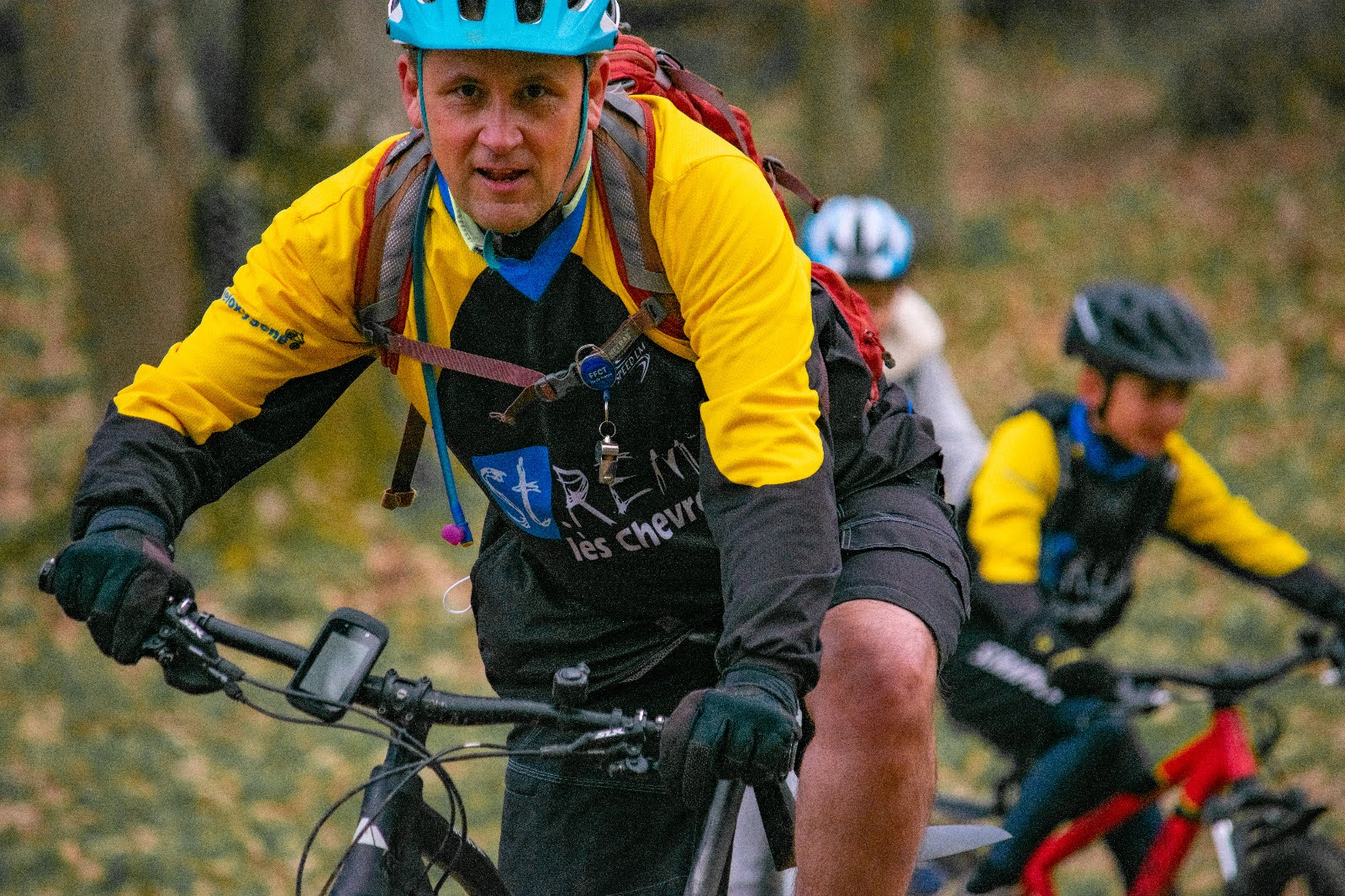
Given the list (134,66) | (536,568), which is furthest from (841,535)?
(134,66)

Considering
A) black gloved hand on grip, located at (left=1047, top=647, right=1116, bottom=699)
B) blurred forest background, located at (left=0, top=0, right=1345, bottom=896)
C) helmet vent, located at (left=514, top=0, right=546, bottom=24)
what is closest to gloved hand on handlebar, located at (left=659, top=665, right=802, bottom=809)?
helmet vent, located at (left=514, top=0, right=546, bottom=24)

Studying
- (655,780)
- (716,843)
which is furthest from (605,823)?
(716,843)

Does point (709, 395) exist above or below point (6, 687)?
above

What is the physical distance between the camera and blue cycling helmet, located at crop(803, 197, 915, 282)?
6.11 m

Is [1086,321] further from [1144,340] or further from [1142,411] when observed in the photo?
[1142,411]

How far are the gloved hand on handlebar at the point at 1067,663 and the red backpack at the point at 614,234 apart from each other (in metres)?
1.69

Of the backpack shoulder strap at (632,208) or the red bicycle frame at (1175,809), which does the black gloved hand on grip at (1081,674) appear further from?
the backpack shoulder strap at (632,208)

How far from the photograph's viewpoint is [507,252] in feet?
9.18

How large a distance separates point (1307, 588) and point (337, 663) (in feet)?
11.0

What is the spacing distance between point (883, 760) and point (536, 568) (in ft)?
3.07

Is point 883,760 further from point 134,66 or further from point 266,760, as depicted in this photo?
point 134,66

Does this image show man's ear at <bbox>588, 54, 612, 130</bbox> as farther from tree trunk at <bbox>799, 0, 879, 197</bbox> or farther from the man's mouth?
tree trunk at <bbox>799, 0, 879, 197</bbox>

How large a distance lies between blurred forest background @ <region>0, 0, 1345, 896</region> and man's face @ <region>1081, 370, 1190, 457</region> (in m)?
1.91

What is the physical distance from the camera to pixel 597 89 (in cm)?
276
